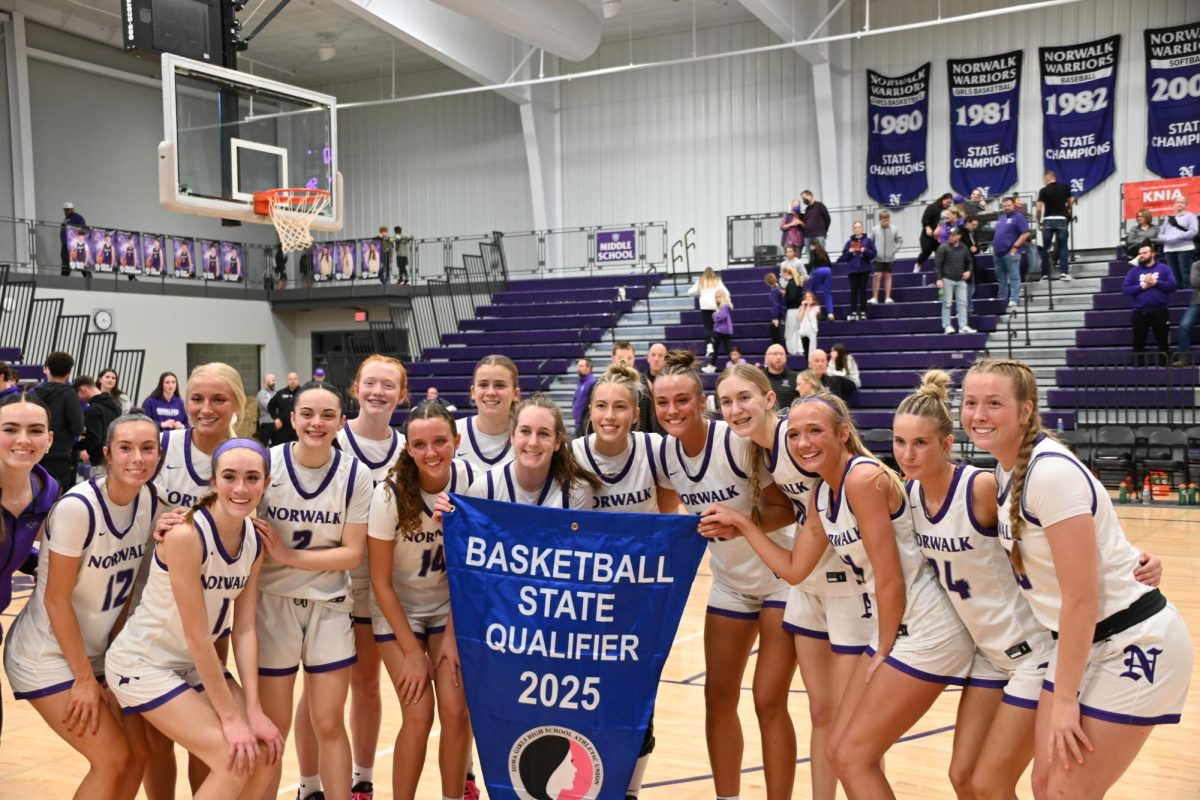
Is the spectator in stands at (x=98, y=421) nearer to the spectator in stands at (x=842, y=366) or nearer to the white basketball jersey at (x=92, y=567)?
the white basketball jersey at (x=92, y=567)

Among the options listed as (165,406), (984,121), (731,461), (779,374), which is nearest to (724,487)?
(731,461)

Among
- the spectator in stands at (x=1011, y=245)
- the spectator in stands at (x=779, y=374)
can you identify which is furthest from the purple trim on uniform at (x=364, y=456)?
the spectator in stands at (x=1011, y=245)

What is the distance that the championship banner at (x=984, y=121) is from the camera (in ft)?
61.2

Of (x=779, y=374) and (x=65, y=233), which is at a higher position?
(x=65, y=233)

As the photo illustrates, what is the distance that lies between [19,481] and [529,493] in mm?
1612

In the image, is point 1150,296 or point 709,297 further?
point 709,297

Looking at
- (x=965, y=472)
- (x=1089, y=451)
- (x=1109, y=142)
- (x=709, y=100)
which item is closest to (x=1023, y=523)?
(x=965, y=472)

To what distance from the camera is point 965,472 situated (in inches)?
125

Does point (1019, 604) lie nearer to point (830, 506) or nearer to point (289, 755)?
point (830, 506)

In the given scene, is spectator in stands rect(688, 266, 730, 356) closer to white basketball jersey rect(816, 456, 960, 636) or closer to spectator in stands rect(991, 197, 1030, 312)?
spectator in stands rect(991, 197, 1030, 312)

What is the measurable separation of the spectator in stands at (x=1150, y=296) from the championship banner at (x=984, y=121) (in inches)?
223

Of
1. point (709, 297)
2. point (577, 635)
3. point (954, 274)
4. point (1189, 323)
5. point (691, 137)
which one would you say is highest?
point (691, 137)

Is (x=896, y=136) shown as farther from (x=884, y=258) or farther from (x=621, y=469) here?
(x=621, y=469)

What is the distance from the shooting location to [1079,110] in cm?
1816
